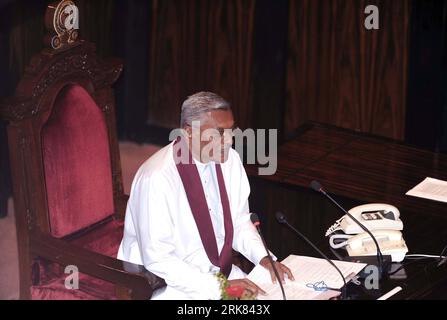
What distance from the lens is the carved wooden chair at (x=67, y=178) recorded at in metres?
3.94

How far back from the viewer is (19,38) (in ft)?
20.1

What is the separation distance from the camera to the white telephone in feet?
13.5

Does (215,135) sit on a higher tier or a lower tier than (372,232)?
higher

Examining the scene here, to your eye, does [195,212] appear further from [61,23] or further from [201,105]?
[61,23]

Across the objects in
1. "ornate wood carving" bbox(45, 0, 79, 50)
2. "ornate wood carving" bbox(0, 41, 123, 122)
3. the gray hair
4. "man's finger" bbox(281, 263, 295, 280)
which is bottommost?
"man's finger" bbox(281, 263, 295, 280)

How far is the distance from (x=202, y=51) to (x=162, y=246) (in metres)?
3.26

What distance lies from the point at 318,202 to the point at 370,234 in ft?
2.14

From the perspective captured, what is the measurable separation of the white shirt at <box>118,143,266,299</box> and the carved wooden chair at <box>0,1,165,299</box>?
108 mm

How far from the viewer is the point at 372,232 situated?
416 centimetres

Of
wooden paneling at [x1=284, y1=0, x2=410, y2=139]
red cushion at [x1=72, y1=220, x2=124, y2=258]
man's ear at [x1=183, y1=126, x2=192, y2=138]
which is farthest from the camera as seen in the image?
wooden paneling at [x1=284, y1=0, x2=410, y2=139]

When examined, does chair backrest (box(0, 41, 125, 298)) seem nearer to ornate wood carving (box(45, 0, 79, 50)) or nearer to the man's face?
ornate wood carving (box(45, 0, 79, 50))

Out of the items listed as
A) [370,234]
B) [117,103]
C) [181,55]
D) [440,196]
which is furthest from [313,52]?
[370,234]

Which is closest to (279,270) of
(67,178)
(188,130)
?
(188,130)

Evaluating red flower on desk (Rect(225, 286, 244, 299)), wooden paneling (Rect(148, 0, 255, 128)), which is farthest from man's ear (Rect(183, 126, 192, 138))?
wooden paneling (Rect(148, 0, 255, 128))
